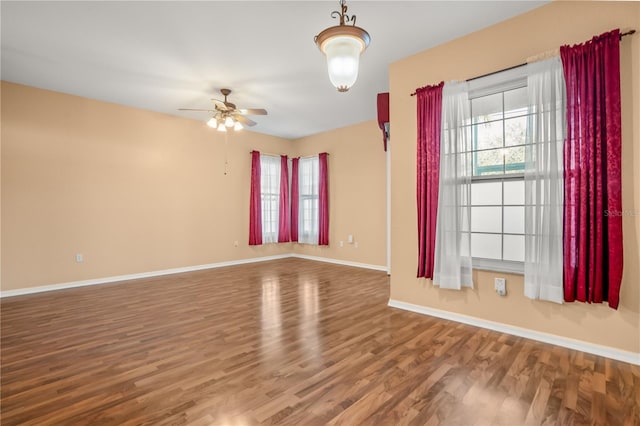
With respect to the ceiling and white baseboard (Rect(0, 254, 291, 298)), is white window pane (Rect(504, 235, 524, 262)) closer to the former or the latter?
the ceiling

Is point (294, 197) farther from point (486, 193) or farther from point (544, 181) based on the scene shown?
point (544, 181)

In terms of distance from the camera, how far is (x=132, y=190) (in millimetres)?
5250

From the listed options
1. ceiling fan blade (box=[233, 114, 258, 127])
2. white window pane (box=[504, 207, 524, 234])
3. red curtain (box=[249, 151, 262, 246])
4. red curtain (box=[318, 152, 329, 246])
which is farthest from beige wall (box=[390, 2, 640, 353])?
red curtain (box=[249, 151, 262, 246])

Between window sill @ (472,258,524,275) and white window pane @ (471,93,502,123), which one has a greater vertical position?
white window pane @ (471,93,502,123)

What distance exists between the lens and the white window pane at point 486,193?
2.97 metres

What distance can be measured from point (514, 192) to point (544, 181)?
0.35 metres

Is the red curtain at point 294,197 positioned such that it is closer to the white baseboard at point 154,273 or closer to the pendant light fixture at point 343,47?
the white baseboard at point 154,273

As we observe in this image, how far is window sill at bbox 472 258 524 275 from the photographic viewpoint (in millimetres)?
2789

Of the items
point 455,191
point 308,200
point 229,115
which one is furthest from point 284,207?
point 455,191

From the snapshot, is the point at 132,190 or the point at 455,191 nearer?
the point at 455,191

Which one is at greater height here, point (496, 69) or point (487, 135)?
point (496, 69)

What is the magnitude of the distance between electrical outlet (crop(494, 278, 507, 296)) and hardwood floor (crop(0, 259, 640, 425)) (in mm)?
389

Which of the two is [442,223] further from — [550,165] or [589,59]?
[589,59]

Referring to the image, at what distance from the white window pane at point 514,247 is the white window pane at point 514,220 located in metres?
0.06
